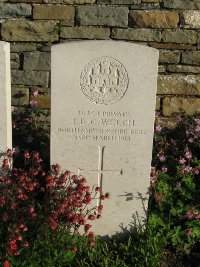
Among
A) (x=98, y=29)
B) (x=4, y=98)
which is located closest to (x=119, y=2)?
(x=98, y=29)

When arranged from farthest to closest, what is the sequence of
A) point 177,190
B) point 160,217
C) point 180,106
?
point 180,106 < point 177,190 < point 160,217

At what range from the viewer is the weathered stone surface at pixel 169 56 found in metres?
4.44

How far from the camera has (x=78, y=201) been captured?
3.12 metres

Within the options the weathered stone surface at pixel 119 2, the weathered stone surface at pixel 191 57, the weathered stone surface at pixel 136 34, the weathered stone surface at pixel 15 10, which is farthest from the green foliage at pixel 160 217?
the weathered stone surface at pixel 119 2

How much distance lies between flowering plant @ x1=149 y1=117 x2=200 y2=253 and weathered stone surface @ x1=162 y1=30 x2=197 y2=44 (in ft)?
2.66

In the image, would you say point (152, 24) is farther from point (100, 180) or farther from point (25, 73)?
point (100, 180)

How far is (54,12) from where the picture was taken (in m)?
4.29

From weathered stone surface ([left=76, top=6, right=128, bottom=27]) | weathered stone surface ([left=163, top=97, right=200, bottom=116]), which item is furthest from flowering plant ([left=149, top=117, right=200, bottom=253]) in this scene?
weathered stone surface ([left=76, top=6, right=128, bottom=27])

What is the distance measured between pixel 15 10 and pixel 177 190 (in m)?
2.33

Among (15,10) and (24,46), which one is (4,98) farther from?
(15,10)

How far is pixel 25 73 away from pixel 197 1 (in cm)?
186

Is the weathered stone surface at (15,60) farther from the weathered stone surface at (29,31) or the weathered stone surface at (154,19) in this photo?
the weathered stone surface at (154,19)

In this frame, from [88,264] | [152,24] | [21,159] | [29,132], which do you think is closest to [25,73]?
[29,132]

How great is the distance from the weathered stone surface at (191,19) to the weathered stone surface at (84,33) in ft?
2.55
